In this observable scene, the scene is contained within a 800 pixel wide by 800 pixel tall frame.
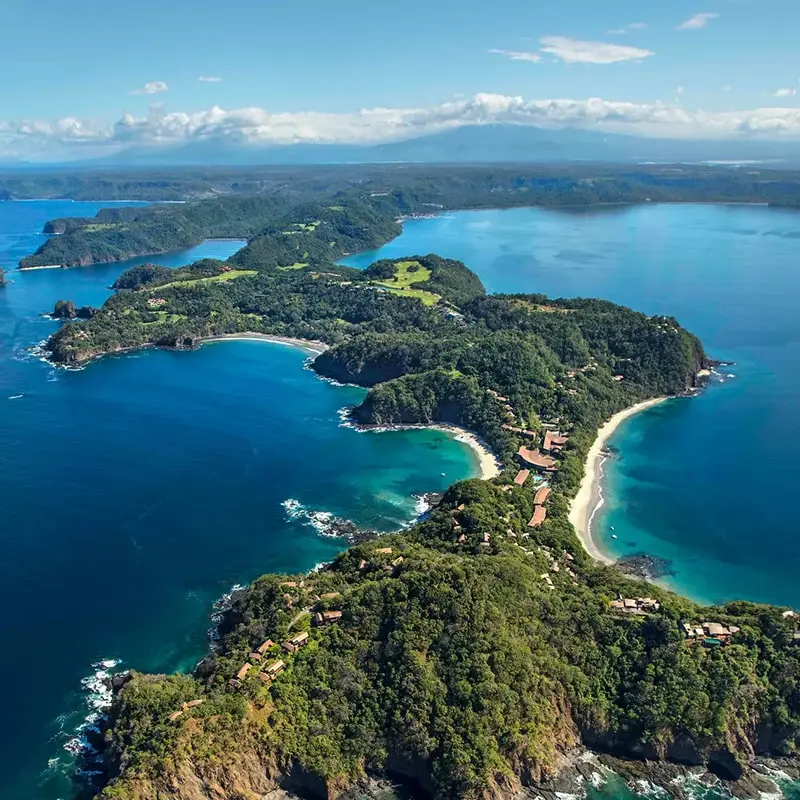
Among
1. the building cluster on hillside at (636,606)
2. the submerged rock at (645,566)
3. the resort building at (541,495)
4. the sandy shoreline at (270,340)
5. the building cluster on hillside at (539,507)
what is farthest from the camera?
the sandy shoreline at (270,340)

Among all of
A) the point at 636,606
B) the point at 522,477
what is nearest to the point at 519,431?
the point at 522,477

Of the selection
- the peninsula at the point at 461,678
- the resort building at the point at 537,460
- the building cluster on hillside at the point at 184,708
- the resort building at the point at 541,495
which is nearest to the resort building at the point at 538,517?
the peninsula at the point at 461,678

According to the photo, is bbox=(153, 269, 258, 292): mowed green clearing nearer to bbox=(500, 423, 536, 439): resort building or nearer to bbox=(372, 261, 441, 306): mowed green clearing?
bbox=(372, 261, 441, 306): mowed green clearing

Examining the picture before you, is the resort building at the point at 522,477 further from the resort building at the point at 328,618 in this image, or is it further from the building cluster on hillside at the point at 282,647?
the resort building at the point at 328,618

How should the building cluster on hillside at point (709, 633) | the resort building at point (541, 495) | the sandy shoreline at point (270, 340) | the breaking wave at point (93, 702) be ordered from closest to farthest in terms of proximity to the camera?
the breaking wave at point (93, 702) → the building cluster on hillside at point (709, 633) → the resort building at point (541, 495) → the sandy shoreline at point (270, 340)

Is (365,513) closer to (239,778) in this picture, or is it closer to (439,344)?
(239,778)

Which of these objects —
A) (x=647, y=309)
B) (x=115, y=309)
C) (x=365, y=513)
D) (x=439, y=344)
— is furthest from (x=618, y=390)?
(x=115, y=309)
